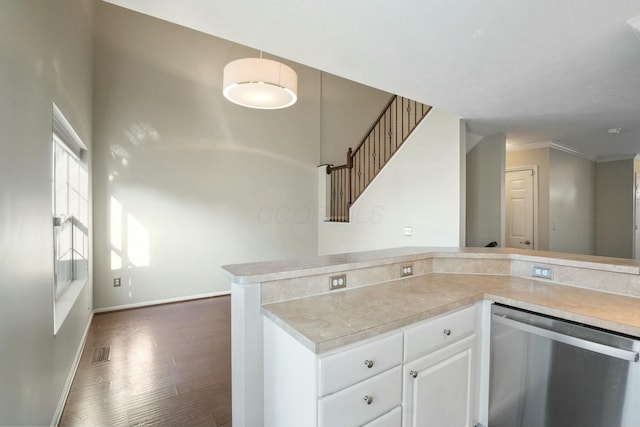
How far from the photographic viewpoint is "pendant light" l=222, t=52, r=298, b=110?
2654 mm

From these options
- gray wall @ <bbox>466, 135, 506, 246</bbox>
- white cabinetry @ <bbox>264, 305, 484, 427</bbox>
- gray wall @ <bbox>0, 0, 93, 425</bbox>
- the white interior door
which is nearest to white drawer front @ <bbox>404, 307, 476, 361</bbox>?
white cabinetry @ <bbox>264, 305, 484, 427</bbox>

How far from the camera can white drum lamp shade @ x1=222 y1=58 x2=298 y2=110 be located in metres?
2.65

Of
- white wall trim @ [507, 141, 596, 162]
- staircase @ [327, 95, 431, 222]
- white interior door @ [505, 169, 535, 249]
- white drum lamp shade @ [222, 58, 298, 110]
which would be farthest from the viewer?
white interior door @ [505, 169, 535, 249]

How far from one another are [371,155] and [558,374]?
3.95 meters

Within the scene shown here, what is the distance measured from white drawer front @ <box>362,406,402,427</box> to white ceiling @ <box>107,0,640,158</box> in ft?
6.30

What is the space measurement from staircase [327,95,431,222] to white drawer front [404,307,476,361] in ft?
9.43

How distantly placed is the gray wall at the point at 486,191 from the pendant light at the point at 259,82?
2.76m

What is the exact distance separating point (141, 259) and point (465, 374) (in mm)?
4189

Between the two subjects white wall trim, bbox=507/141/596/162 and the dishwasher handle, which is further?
white wall trim, bbox=507/141/596/162

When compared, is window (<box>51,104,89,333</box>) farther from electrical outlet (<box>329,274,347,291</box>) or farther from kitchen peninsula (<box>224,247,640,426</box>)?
electrical outlet (<box>329,274,347,291</box>)

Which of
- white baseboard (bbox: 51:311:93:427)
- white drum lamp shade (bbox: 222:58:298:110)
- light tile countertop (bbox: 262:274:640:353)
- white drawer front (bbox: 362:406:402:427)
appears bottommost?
white baseboard (bbox: 51:311:93:427)

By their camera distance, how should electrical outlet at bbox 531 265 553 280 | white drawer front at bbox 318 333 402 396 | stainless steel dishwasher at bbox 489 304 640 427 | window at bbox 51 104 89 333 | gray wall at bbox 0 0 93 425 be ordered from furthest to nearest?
window at bbox 51 104 89 333 < electrical outlet at bbox 531 265 553 280 < stainless steel dishwasher at bbox 489 304 640 427 < gray wall at bbox 0 0 93 425 < white drawer front at bbox 318 333 402 396

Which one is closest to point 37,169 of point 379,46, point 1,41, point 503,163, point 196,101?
point 1,41

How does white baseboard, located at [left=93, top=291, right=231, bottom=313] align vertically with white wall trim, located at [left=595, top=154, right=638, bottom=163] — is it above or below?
below
